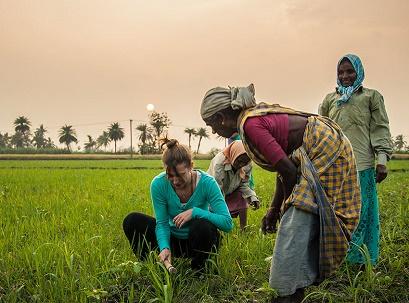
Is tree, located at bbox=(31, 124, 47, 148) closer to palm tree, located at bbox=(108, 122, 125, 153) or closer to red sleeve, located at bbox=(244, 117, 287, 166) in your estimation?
palm tree, located at bbox=(108, 122, 125, 153)

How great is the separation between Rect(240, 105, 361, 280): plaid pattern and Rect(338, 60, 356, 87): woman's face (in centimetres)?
119

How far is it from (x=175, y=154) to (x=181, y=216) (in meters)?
0.41

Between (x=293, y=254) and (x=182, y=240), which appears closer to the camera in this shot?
(x=293, y=254)

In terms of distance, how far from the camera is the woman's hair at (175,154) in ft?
9.15

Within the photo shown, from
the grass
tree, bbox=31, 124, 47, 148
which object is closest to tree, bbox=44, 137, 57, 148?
tree, bbox=31, 124, 47, 148

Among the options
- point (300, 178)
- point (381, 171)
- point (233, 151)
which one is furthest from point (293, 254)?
point (233, 151)

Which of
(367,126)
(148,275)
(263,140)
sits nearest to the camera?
(263,140)

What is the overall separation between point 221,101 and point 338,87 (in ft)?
5.14

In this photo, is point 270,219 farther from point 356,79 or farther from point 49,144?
point 49,144

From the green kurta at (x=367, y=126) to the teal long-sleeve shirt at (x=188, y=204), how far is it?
3.77 feet

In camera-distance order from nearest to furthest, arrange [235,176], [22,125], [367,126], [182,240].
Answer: [182,240] → [367,126] → [235,176] → [22,125]

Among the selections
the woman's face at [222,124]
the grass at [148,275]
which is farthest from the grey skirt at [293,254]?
the woman's face at [222,124]

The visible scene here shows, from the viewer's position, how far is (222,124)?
2375 millimetres

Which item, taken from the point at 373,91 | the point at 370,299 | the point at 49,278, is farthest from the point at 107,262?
the point at 373,91
